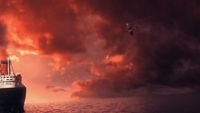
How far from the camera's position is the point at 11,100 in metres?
170

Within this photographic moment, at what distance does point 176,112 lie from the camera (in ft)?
648

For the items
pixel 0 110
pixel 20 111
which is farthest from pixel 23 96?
pixel 0 110

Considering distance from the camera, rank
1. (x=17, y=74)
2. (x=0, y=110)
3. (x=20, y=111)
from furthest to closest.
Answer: (x=17, y=74) → (x=20, y=111) → (x=0, y=110)

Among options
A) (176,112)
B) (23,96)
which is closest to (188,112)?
(176,112)

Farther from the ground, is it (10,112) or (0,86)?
(0,86)

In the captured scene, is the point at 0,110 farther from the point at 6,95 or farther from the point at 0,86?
the point at 0,86

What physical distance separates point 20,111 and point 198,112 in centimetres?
8369

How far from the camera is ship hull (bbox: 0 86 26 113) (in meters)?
168

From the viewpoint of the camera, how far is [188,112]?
19062cm

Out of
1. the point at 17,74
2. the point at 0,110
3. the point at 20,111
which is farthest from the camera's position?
the point at 17,74

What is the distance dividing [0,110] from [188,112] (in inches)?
3539

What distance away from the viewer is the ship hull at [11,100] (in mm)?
167625

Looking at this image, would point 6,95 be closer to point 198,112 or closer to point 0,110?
point 0,110

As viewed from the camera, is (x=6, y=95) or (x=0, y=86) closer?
(x=6, y=95)
